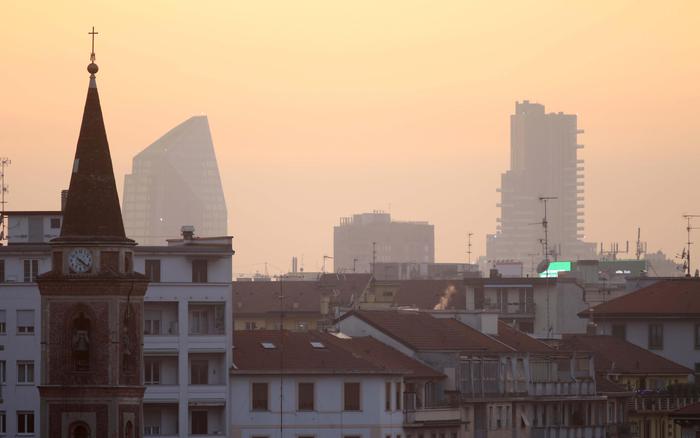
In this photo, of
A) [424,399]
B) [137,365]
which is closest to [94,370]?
[137,365]

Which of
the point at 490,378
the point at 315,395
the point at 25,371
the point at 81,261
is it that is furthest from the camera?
the point at 490,378

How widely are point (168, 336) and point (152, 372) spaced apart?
1847mm

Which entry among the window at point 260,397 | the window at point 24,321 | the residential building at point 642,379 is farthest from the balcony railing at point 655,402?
the window at point 24,321

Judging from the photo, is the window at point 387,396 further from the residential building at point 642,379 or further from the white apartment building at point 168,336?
the residential building at point 642,379

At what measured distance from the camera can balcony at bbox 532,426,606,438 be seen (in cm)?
15800

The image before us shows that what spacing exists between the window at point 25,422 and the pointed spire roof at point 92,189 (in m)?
27.3

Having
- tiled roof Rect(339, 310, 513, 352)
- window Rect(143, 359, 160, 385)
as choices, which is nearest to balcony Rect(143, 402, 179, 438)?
window Rect(143, 359, 160, 385)

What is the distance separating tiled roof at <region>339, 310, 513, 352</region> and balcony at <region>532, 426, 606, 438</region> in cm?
463

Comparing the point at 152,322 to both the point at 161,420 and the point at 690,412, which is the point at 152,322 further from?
the point at 690,412

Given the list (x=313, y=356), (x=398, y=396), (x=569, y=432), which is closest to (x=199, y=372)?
(x=313, y=356)

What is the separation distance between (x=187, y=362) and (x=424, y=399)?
13.2m

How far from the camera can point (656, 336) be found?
188 meters

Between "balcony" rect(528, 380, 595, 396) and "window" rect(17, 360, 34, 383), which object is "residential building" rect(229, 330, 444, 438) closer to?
"window" rect(17, 360, 34, 383)

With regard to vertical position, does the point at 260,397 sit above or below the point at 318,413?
above
